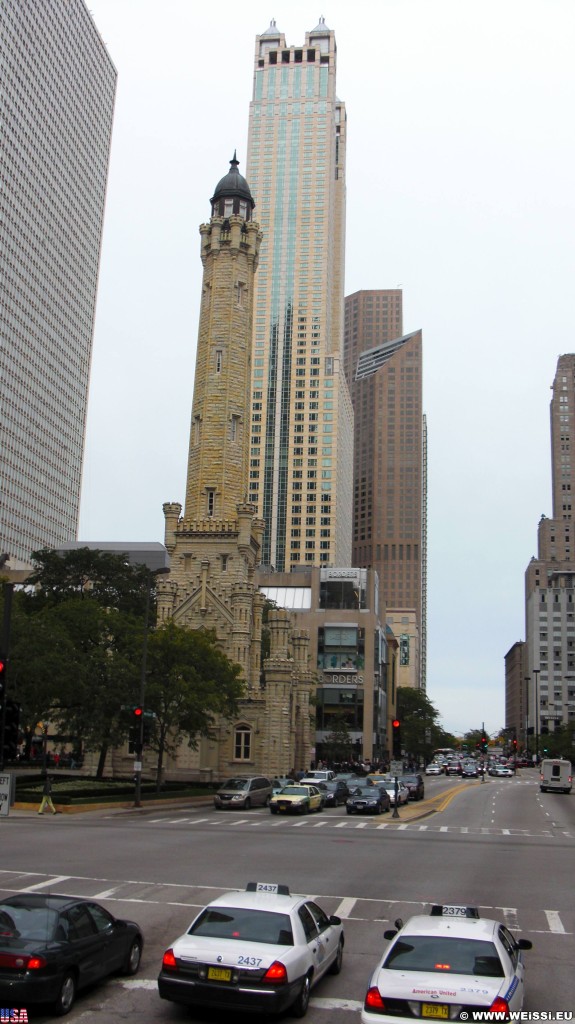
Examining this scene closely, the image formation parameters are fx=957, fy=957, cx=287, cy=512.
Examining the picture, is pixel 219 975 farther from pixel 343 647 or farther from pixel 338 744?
pixel 343 647

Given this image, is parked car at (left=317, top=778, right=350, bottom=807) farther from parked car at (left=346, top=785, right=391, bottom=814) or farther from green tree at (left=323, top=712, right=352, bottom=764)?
green tree at (left=323, top=712, right=352, bottom=764)

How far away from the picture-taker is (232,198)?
7650cm

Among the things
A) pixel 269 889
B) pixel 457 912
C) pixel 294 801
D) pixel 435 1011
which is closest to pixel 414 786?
pixel 294 801

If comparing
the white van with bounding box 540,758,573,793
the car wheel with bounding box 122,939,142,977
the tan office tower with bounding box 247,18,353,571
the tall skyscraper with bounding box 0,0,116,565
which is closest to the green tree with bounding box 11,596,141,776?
the white van with bounding box 540,758,573,793

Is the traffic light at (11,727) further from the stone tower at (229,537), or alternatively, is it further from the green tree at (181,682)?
the stone tower at (229,537)

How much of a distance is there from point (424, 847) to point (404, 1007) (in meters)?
20.6

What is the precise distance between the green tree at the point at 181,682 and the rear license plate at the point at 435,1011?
39.9m

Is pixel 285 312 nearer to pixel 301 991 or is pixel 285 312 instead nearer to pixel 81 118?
pixel 81 118

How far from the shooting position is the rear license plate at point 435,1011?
29.0 ft

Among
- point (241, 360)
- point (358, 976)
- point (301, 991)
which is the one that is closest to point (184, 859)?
point (358, 976)

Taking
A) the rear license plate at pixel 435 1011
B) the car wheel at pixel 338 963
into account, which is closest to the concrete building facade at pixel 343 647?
the car wheel at pixel 338 963

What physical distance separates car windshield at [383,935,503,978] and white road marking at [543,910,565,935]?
22.4 feet

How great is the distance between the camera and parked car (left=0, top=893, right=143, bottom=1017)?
9977mm

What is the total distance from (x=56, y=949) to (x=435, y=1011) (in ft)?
13.6
